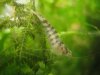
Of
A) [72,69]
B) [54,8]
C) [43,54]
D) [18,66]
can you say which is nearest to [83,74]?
[72,69]

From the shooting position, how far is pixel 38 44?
1.50 meters

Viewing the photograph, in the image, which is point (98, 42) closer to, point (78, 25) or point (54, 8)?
point (78, 25)

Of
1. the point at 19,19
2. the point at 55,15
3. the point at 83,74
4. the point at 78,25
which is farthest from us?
the point at 55,15

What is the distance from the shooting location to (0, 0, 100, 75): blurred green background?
1459 mm

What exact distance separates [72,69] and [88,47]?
18 cm

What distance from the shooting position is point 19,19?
1447 mm

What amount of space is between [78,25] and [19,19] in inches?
22.5

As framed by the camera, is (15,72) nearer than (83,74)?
Yes

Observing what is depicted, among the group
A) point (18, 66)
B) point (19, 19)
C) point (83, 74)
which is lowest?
point (83, 74)

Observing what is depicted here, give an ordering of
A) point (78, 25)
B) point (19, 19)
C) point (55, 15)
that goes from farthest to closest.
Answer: point (55, 15) < point (78, 25) < point (19, 19)

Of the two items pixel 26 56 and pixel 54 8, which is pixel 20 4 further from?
pixel 54 8

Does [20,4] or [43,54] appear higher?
[20,4]

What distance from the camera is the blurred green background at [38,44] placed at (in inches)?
57.4

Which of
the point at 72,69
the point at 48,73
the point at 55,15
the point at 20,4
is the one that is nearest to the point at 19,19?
the point at 20,4
